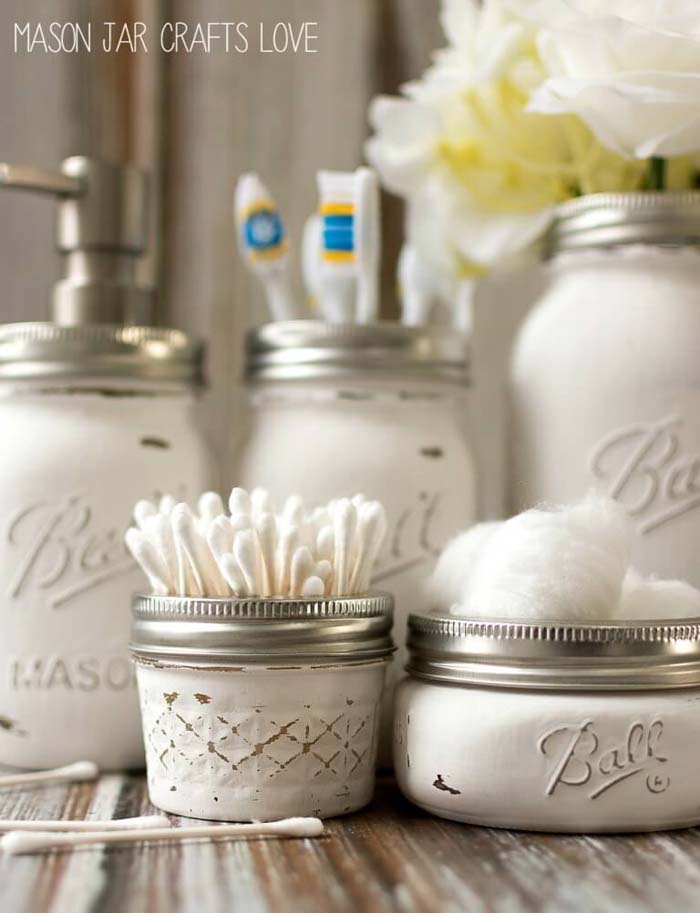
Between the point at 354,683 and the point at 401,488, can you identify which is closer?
the point at 354,683

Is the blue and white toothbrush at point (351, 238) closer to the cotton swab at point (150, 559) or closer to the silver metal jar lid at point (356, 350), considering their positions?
the silver metal jar lid at point (356, 350)

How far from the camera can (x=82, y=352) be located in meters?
0.61

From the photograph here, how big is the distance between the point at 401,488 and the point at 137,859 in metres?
0.24

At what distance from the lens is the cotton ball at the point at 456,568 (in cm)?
54

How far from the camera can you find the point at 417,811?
0.53 meters

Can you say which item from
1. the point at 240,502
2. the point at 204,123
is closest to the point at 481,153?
the point at 204,123

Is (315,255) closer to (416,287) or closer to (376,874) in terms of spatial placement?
(416,287)

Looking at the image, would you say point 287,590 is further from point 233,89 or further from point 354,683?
point 233,89

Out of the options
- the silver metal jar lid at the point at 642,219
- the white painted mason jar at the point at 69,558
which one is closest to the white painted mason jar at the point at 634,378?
the silver metal jar lid at the point at 642,219

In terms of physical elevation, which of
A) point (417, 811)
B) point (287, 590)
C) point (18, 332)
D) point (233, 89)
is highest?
point (233, 89)

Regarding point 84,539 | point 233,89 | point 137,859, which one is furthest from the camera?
point 233,89

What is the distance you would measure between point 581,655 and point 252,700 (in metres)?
0.13

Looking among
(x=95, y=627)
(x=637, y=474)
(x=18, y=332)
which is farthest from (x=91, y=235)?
(x=637, y=474)

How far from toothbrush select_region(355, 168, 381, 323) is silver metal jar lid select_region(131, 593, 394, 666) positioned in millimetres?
190
